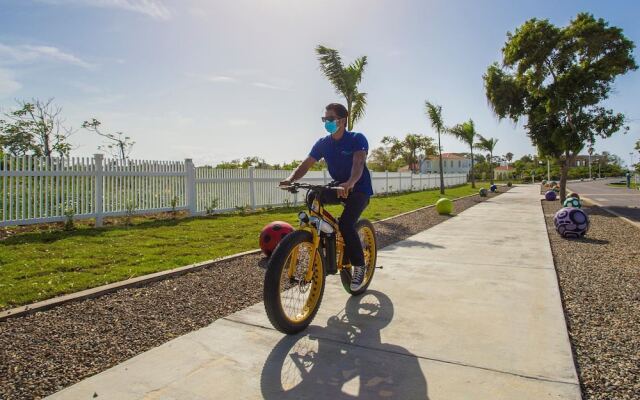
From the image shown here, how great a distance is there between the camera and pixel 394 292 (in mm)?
4574

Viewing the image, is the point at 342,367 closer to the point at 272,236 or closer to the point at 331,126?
the point at 331,126

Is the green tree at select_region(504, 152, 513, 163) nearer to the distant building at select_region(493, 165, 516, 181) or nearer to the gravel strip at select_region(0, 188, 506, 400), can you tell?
the distant building at select_region(493, 165, 516, 181)

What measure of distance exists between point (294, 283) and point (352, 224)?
0.80m

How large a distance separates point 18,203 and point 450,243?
29.5 feet

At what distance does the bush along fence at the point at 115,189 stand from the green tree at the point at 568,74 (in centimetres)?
1212

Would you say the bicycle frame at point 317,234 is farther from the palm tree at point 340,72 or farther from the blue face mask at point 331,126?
the palm tree at point 340,72

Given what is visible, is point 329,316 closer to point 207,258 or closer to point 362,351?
point 362,351

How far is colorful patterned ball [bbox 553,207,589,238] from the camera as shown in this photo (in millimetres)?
8555

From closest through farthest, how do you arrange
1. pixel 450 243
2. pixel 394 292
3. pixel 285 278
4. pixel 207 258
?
pixel 285 278 < pixel 394 292 < pixel 207 258 < pixel 450 243

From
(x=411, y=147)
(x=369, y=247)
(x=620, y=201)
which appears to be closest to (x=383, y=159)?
(x=411, y=147)

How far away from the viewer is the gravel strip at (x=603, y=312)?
2650 mm

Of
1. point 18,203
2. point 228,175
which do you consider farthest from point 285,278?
point 228,175

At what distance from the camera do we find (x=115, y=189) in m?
10.5

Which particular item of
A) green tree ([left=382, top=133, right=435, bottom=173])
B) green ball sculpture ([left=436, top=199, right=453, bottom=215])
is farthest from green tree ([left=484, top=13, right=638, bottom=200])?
green tree ([left=382, top=133, right=435, bottom=173])
